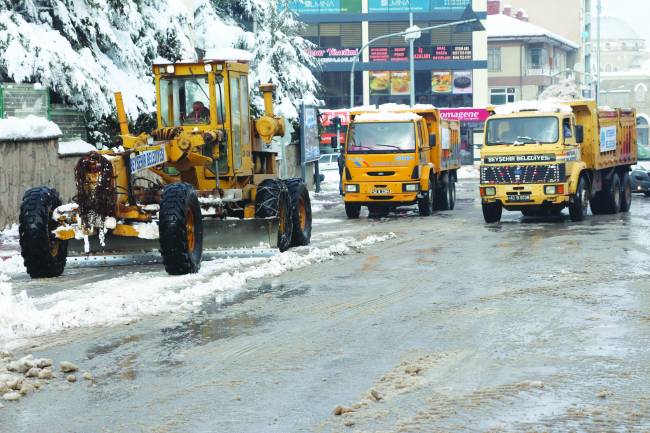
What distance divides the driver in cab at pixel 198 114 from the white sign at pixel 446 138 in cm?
1347

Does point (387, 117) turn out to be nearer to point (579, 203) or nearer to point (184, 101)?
point (579, 203)

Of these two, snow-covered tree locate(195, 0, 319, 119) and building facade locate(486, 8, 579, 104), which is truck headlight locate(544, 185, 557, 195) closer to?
snow-covered tree locate(195, 0, 319, 119)

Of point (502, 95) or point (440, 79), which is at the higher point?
point (440, 79)

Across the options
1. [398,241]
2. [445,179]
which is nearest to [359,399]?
[398,241]

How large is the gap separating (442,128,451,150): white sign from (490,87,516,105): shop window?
60.0 m

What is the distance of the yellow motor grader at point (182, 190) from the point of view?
13891 mm

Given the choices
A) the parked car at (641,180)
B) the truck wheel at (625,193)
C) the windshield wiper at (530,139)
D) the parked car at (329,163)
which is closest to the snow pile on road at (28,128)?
the windshield wiper at (530,139)

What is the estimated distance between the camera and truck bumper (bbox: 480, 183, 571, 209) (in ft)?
73.8

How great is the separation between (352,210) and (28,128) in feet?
26.3

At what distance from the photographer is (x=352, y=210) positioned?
26438 mm

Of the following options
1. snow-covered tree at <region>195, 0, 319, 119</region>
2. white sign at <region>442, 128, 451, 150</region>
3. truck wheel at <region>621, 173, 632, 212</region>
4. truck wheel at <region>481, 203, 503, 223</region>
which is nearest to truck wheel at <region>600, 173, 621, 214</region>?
truck wheel at <region>621, 173, 632, 212</region>

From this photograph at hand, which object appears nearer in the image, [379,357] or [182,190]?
[379,357]

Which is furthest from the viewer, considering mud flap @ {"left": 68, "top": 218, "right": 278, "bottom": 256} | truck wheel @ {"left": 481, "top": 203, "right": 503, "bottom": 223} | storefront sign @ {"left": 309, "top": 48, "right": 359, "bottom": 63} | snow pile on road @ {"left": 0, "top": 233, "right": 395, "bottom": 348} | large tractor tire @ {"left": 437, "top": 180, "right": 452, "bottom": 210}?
storefront sign @ {"left": 309, "top": 48, "right": 359, "bottom": 63}

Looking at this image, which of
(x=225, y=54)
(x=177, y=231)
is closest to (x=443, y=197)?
(x=225, y=54)
